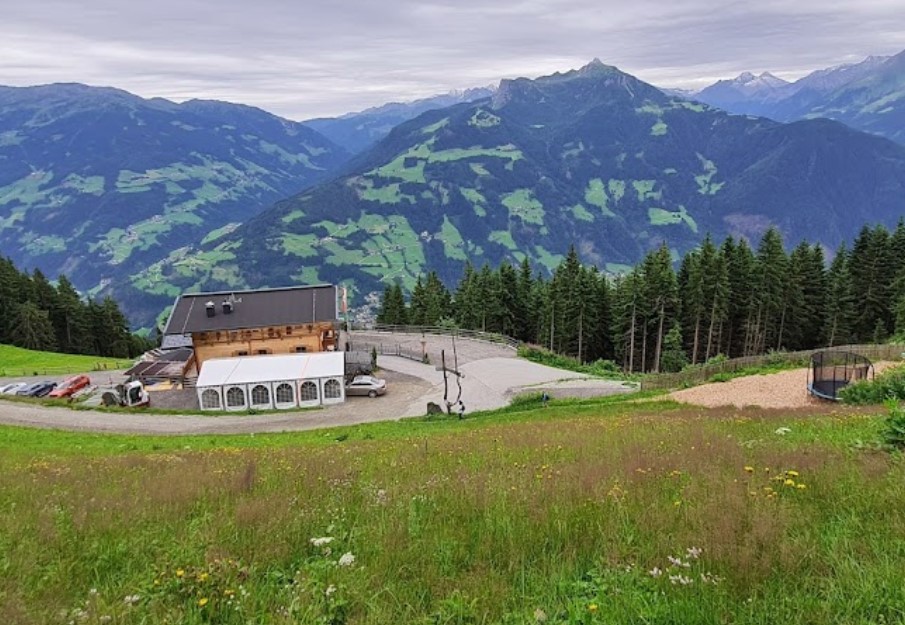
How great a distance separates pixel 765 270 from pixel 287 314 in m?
52.7

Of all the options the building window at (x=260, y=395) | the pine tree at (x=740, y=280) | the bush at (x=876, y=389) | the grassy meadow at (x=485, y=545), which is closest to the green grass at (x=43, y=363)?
the building window at (x=260, y=395)

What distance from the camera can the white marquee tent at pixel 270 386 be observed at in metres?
45.5

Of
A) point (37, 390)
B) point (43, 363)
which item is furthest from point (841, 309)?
point (43, 363)

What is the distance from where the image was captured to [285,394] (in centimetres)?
4656

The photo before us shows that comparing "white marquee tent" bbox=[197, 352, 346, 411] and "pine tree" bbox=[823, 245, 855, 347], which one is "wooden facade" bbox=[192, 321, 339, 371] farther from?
"pine tree" bbox=[823, 245, 855, 347]

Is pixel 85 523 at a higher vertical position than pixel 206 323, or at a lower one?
higher

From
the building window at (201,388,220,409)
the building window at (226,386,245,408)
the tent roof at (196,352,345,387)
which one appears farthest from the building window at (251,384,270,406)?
the building window at (201,388,220,409)

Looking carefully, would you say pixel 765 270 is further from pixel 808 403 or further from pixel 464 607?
pixel 464 607

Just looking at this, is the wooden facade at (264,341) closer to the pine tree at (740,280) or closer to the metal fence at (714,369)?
the metal fence at (714,369)

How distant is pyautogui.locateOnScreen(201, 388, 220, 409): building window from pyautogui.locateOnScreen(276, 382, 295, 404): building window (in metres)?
4.56

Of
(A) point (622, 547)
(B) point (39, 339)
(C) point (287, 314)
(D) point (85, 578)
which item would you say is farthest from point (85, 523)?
(B) point (39, 339)

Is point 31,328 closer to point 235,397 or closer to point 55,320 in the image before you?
point 55,320

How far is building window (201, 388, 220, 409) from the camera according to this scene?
45469 millimetres

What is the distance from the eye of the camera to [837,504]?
19.3ft
